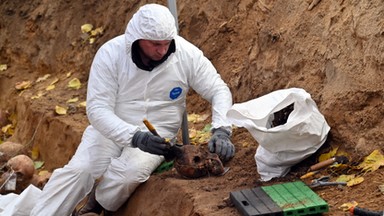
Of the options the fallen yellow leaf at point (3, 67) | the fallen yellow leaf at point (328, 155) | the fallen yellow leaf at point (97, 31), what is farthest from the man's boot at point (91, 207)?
the fallen yellow leaf at point (3, 67)

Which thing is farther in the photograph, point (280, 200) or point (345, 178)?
point (345, 178)

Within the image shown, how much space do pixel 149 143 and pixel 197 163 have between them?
0.41 meters

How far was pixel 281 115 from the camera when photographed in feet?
19.7

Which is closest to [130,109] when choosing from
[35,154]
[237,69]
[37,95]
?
[237,69]

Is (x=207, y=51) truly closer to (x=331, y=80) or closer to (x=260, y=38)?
(x=260, y=38)

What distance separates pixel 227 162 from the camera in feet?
21.5

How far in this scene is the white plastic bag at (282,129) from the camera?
5766 mm

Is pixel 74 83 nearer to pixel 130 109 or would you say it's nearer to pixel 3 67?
pixel 3 67

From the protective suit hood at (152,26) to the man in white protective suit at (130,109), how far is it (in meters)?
0.01

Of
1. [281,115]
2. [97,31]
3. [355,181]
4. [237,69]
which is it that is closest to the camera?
[355,181]

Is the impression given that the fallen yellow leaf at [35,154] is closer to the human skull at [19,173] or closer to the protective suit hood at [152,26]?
the human skull at [19,173]

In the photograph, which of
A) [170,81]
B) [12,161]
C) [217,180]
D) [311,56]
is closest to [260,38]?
[311,56]

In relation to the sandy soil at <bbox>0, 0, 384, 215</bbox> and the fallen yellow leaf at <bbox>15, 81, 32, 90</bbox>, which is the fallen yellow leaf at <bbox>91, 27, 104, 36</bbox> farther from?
the fallen yellow leaf at <bbox>15, 81, 32, 90</bbox>

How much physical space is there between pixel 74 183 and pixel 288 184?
1.81 meters
